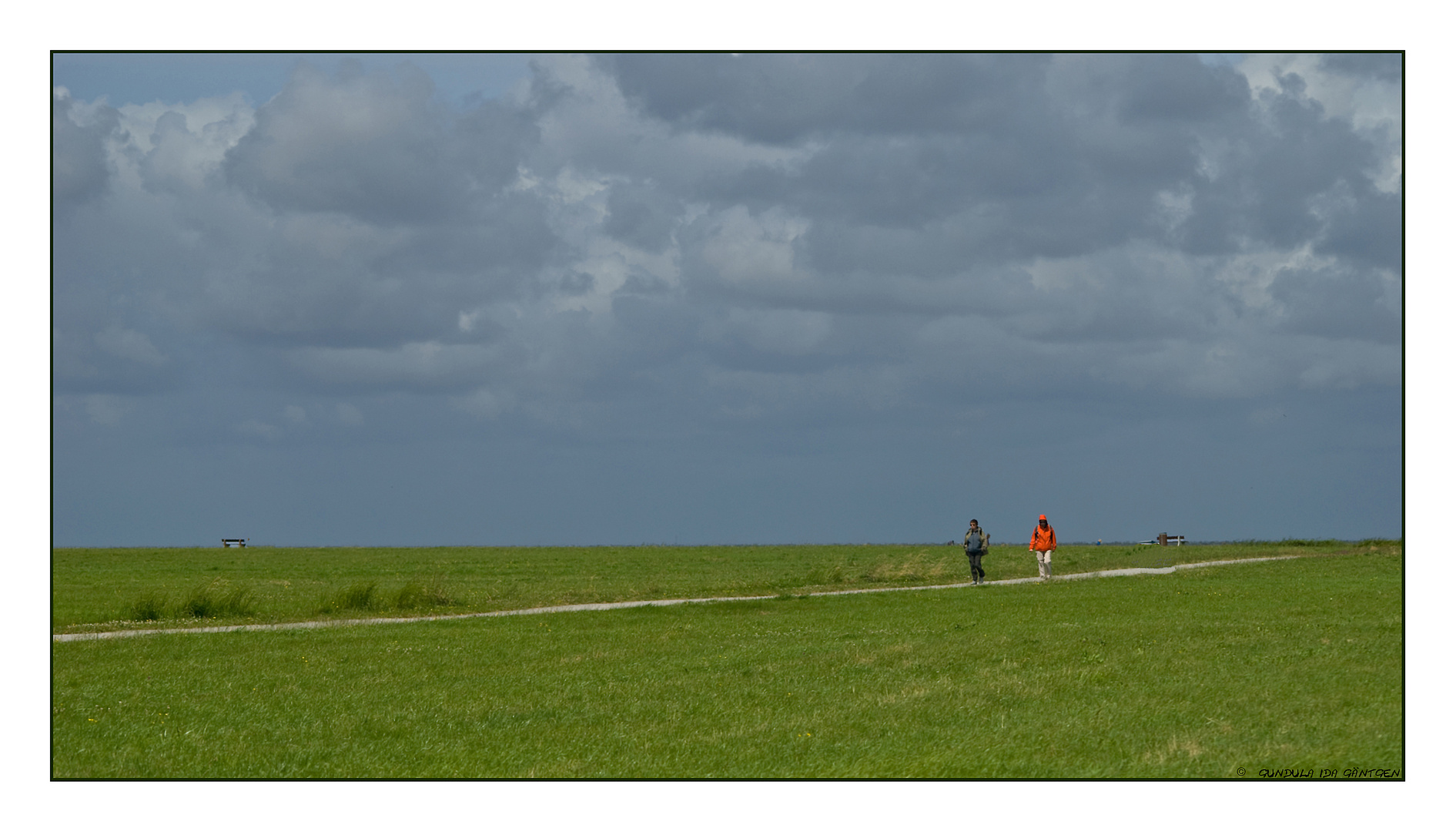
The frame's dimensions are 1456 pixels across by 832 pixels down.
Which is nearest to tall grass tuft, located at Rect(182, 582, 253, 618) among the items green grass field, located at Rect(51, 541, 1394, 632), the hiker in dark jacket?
green grass field, located at Rect(51, 541, 1394, 632)

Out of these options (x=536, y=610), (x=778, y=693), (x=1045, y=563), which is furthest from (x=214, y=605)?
(x=1045, y=563)

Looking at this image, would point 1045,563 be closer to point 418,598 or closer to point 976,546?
point 976,546

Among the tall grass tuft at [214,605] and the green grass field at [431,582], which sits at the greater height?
the tall grass tuft at [214,605]

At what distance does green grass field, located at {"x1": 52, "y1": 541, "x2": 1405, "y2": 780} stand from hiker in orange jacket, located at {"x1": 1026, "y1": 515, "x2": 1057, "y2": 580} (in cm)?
815

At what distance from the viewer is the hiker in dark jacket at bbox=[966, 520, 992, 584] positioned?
122 ft

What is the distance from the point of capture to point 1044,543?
38000 millimetres

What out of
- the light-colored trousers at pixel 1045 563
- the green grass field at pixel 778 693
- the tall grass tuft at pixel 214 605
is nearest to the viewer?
the green grass field at pixel 778 693

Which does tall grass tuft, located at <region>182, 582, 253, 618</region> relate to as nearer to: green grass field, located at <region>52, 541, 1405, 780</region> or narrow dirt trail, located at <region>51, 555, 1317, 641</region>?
green grass field, located at <region>52, 541, 1405, 780</region>

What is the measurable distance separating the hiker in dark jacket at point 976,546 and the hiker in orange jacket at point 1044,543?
5.62ft

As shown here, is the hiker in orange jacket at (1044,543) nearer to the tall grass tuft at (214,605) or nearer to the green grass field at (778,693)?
the green grass field at (778,693)

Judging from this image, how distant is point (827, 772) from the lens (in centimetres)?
1141

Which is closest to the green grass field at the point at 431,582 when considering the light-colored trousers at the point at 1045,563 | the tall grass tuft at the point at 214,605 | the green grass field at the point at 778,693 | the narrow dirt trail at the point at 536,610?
the tall grass tuft at the point at 214,605

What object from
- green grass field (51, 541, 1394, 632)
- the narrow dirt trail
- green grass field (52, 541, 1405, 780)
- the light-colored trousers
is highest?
green grass field (52, 541, 1405, 780)

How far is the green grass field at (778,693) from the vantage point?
38.9 feet
